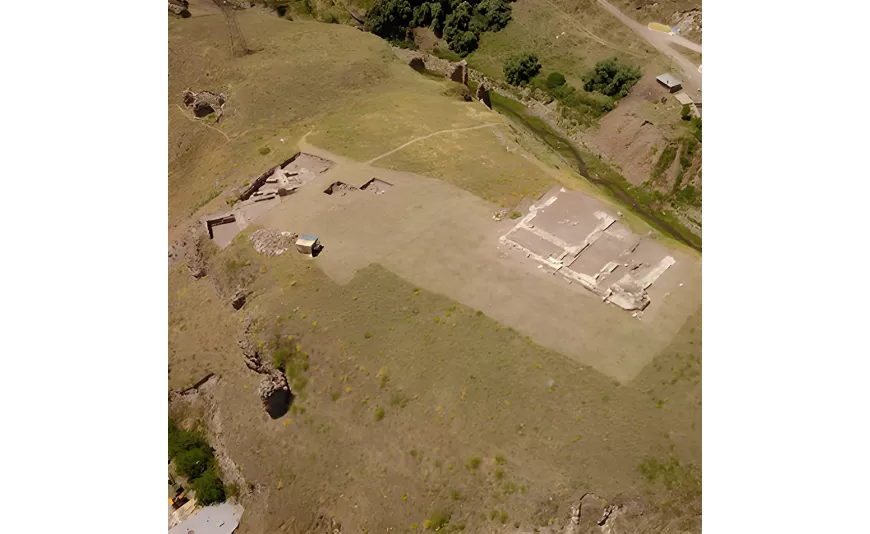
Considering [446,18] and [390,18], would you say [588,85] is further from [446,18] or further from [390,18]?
[390,18]

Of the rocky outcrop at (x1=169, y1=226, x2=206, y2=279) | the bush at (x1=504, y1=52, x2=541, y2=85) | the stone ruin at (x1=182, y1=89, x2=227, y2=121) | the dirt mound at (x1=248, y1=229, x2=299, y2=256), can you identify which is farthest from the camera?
the bush at (x1=504, y1=52, x2=541, y2=85)

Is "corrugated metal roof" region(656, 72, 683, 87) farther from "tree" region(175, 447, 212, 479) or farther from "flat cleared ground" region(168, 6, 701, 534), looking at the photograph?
"tree" region(175, 447, 212, 479)

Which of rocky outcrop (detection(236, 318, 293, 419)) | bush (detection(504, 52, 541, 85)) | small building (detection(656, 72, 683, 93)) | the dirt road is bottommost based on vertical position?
rocky outcrop (detection(236, 318, 293, 419))

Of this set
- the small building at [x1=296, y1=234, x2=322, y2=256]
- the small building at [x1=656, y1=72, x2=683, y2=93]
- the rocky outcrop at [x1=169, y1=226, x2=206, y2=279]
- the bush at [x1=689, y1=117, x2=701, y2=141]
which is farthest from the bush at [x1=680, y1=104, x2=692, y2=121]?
the rocky outcrop at [x1=169, y1=226, x2=206, y2=279]

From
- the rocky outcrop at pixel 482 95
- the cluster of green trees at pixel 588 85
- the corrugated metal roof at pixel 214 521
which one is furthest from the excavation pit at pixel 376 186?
the cluster of green trees at pixel 588 85

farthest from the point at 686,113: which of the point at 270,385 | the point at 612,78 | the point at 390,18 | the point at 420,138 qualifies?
the point at 270,385

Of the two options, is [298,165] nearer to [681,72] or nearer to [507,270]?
[507,270]

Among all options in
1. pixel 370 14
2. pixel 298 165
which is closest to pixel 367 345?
pixel 298 165
